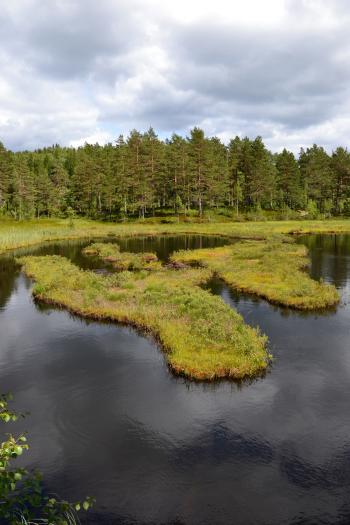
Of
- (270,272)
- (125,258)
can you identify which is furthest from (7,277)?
(270,272)

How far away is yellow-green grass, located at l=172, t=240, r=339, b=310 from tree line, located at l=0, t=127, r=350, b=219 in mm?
53743

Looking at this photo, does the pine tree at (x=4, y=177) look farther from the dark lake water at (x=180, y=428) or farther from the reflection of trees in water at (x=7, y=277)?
the dark lake water at (x=180, y=428)

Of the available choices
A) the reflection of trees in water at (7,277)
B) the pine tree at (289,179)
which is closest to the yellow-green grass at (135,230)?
the reflection of trees in water at (7,277)

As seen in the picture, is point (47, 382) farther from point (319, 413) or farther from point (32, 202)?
point (32, 202)

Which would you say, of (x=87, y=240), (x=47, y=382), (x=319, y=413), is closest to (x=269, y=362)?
(x=319, y=413)

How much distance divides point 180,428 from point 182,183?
110144 millimetres

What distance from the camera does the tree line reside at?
4734 inches

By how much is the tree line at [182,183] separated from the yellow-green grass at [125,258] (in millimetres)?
49618

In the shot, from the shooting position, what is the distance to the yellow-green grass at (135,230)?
87.9 meters

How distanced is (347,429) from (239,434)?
484cm

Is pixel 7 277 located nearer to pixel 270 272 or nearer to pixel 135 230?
pixel 270 272

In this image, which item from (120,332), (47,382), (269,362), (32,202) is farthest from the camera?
(32,202)

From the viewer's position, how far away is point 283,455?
1697 cm

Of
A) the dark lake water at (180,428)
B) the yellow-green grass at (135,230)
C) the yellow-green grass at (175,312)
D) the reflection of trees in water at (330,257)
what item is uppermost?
the yellow-green grass at (135,230)
